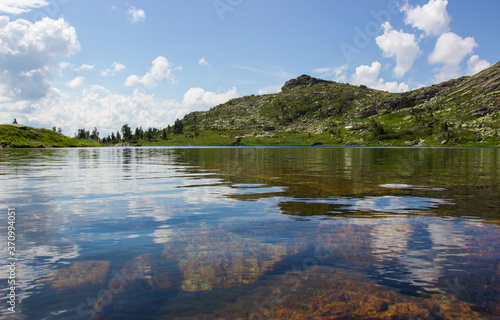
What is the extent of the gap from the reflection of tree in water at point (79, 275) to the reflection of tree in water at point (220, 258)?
228 cm

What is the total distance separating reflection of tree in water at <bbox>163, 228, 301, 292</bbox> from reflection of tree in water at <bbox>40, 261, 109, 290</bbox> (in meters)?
2.28

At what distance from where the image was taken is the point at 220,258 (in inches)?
419

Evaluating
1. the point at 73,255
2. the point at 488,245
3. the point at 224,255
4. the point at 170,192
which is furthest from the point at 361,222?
the point at 170,192

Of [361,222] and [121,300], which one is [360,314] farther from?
[361,222]

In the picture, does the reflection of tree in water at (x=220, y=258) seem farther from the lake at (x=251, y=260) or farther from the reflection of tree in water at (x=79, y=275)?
the reflection of tree in water at (x=79, y=275)

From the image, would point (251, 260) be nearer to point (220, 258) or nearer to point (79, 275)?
point (220, 258)

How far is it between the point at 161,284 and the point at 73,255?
15.8 feet

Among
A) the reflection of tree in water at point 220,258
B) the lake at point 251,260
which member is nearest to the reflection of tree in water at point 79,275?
the lake at point 251,260

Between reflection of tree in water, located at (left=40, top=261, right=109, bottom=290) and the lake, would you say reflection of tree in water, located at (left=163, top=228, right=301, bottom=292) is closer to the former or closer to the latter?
the lake

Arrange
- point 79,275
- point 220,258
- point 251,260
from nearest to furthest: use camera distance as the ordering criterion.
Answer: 1. point 79,275
2. point 251,260
3. point 220,258

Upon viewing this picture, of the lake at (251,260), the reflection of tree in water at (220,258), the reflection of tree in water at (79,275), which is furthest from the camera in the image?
the reflection of tree in water at (220,258)

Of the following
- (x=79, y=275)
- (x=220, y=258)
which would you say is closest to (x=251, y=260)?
(x=220, y=258)

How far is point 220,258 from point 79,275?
4.66m

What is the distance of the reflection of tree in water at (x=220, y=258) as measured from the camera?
8945mm
